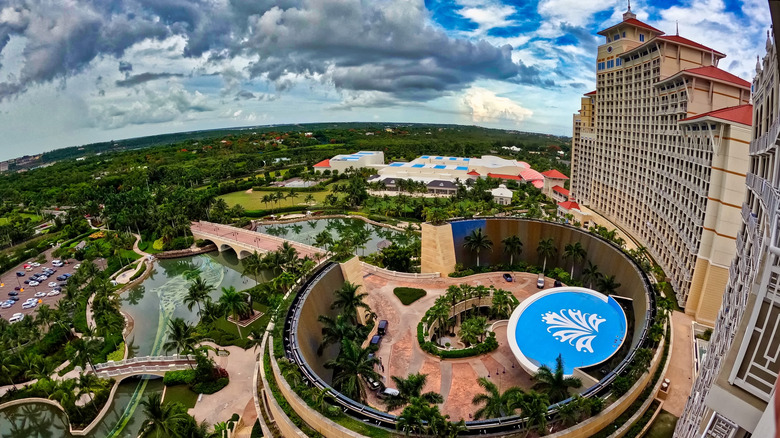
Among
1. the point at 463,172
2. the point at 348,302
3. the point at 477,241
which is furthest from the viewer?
the point at 463,172

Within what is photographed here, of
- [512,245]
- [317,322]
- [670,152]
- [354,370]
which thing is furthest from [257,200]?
[670,152]

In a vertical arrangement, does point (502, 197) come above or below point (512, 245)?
above

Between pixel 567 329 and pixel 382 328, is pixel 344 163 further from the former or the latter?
pixel 567 329

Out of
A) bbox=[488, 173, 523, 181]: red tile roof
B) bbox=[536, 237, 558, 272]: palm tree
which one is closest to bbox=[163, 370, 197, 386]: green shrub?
bbox=[536, 237, 558, 272]: palm tree

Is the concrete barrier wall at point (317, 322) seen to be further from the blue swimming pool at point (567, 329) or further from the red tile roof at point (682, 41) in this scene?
the red tile roof at point (682, 41)

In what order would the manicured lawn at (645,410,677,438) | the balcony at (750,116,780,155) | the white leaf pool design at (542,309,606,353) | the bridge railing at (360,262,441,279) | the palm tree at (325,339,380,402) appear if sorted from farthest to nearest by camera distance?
the bridge railing at (360,262,441,279)
the white leaf pool design at (542,309,606,353)
the palm tree at (325,339,380,402)
the manicured lawn at (645,410,677,438)
the balcony at (750,116,780,155)

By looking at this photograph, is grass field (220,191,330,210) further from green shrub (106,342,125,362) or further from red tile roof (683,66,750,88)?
red tile roof (683,66,750,88)
